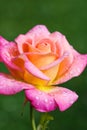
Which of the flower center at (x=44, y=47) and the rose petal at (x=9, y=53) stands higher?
the flower center at (x=44, y=47)

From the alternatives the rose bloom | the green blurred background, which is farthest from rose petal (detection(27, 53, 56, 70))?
the green blurred background

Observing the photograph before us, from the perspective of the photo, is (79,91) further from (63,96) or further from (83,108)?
(63,96)

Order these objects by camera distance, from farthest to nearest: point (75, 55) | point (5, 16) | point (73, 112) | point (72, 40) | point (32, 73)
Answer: point (5, 16), point (72, 40), point (73, 112), point (75, 55), point (32, 73)

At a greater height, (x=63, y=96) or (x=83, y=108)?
(x=63, y=96)

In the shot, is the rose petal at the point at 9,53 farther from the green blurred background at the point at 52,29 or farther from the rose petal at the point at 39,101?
the green blurred background at the point at 52,29

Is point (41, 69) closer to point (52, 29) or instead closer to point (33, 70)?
point (33, 70)

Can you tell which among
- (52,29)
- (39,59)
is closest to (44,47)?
(39,59)

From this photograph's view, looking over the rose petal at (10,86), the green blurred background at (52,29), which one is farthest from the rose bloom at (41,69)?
the green blurred background at (52,29)

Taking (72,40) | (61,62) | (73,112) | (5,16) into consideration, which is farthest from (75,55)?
(5,16)
